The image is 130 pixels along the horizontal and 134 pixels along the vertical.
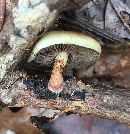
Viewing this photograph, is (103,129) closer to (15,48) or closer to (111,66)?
(111,66)

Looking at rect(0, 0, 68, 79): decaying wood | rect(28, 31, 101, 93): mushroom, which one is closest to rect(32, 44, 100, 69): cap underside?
rect(28, 31, 101, 93): mushroom

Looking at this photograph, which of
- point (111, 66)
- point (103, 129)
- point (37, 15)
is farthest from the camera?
point (111, 66)

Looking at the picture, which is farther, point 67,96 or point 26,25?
point 67,96

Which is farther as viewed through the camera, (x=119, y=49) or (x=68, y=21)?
(x=119, y=49)

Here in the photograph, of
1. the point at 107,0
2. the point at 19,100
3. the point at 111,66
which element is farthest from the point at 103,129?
the point at 107,0

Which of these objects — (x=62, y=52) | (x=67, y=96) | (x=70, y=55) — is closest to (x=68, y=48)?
(x=62, y=52)

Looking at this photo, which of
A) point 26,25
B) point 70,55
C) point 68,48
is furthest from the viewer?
point 70,55

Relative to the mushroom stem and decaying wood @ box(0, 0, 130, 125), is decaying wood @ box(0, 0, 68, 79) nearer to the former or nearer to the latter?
decaying wood @ box(0, 0, 130, 125)

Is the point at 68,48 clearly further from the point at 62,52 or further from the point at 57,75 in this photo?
the point at 57,75
